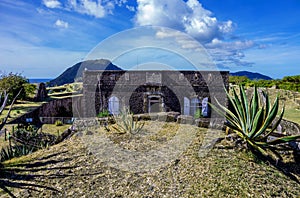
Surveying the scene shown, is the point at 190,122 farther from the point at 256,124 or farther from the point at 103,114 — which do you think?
the point at 103,114

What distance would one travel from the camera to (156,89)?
17266 millimetres

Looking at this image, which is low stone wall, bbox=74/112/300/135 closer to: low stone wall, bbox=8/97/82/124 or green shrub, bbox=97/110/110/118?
green shrub, bbox=97/110/110/118

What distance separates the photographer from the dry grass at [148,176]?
4.00m

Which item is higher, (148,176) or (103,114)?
(103,114)

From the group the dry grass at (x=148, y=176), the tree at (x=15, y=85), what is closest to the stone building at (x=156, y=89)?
the tree at (x=15, y=85)

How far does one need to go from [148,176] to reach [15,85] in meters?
20.8

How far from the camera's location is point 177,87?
672 inches

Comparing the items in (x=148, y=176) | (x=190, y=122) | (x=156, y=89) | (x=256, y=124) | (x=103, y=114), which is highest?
(x=156, y=89)

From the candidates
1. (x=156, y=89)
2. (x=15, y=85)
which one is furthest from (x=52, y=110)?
(x=156, y=89)

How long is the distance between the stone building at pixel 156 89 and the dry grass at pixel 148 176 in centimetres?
1137

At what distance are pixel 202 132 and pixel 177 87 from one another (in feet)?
33.9

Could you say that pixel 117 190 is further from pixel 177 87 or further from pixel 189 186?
pixel 177 87

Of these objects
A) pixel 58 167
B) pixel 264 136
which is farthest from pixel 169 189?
pixel 264 136

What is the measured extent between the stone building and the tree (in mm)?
7308
